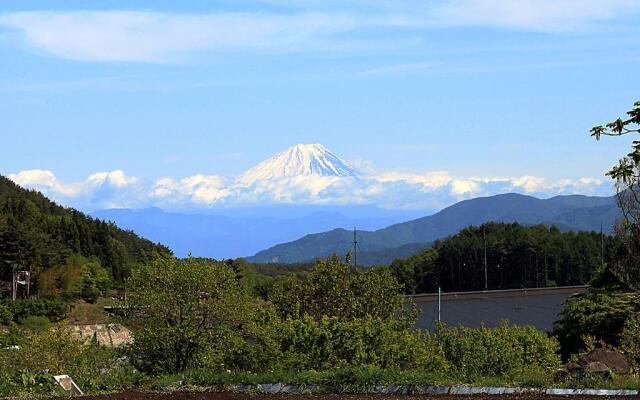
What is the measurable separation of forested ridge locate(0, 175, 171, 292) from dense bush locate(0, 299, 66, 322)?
6.98 metres

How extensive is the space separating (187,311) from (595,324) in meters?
22.9

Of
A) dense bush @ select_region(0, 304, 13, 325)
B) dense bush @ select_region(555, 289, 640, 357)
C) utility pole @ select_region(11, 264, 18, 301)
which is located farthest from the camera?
utility pole @ select_region(11, 264, 18, 301)

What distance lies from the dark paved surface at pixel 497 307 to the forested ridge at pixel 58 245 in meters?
24.4

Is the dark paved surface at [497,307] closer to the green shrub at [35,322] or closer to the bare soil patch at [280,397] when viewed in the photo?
the green shrub at [35,322]

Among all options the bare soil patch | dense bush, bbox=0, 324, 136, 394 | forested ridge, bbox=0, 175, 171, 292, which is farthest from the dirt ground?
forested ridge, bbox=0, 175, 171, 292

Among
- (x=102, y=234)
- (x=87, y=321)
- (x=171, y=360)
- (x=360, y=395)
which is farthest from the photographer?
(x=102, y=234)

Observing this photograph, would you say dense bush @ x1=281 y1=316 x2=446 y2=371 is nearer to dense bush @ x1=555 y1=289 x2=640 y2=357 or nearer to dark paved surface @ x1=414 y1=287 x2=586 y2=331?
dense bush @ x1=555 y1=289 x2=640 y2=357

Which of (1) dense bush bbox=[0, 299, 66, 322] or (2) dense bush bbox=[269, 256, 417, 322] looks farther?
(1) dense bush bbox=[0, 299, 66, 322]

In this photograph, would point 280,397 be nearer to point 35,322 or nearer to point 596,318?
point 596,318

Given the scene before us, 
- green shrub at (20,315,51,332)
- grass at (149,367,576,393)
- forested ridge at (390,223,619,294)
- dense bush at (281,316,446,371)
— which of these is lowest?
green shrub at (20,315,51,332)

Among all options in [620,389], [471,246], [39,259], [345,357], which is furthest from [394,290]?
[471,246]

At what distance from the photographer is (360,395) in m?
16.8

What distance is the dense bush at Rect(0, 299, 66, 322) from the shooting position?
218ft

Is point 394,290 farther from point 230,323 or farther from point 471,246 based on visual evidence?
point 471,246
